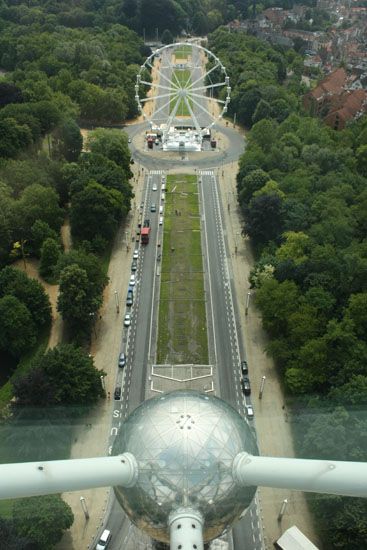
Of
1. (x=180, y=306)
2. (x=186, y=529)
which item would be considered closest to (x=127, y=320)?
(x=180, y=306)

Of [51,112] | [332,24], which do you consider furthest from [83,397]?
[332,24]

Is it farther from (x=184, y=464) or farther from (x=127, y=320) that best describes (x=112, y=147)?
(x=184, y=464)

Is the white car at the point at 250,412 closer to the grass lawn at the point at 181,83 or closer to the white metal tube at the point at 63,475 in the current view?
the white metal tube at the point at 63,475

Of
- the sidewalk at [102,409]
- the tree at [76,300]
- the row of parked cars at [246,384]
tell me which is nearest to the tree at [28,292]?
the tree at [76,300]

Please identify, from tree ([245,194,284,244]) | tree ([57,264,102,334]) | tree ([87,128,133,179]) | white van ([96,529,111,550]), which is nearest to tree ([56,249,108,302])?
tree ([57,264,102,334])

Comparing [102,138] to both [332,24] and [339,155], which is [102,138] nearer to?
[339,155]

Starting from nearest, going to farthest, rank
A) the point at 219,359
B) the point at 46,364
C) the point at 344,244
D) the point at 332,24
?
the point at 46,364
the point at 219,359
the point at 344,244
the point at 332,24
